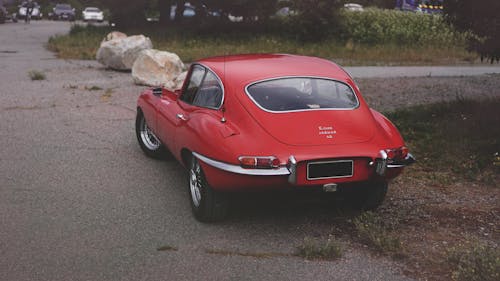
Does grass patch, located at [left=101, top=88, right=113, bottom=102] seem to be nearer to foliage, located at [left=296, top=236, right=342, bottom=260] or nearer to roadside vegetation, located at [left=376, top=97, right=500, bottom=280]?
roadside vegetation, located at [left=376, top=97, right=500, bottom=280]

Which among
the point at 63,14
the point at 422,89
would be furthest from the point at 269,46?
the point at 63,14

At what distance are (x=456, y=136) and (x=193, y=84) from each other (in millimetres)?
4044

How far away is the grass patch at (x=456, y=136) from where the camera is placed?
7.58m

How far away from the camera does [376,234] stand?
17.0 feet

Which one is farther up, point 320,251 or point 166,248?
point 320,251

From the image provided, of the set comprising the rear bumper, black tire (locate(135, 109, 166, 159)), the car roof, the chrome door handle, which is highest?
the car roof

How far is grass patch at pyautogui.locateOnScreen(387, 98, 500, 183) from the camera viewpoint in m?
7.58

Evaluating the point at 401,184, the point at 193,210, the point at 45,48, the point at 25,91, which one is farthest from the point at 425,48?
the point at 193,210

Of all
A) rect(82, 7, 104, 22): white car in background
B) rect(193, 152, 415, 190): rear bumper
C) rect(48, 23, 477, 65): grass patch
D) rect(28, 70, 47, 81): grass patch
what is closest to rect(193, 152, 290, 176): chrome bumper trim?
rect(193, 152, 415, 190): rear bumper

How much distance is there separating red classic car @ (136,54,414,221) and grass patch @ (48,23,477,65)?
48.8 ft

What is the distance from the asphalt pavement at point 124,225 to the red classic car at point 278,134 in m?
0.39

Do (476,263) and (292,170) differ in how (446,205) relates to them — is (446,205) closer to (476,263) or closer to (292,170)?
(476,263)

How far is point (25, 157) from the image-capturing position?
795 cm

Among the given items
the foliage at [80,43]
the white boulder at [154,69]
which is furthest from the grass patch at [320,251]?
the foliage at [80,43]
